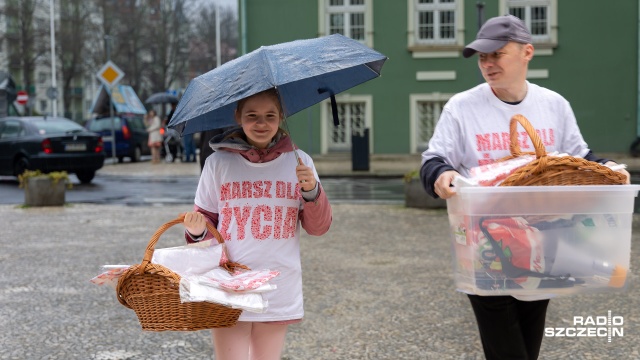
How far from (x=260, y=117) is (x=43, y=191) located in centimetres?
1111

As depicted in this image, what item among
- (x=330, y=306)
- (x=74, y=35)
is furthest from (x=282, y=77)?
(x=74, y=35)

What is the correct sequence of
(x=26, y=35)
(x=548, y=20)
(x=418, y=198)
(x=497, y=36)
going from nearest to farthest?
(x=497, y=36)
(x=418, y=198)
(x=548, y=20)
(x=26, y=35)

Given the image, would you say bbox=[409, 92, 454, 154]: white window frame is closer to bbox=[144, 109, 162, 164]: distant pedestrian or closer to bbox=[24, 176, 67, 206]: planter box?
bbox=[144, 109, 162, 164]: distant pedestrian

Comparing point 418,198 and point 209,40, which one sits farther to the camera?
point 209,40

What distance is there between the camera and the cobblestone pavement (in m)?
5.09

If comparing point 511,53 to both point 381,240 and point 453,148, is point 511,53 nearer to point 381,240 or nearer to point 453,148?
A: point 453,148

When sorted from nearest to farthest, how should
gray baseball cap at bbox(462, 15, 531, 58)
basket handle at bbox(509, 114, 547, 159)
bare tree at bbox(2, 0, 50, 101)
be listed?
basket handle at bbox(509, 114, 547, 159)
gray baseball cap at bbox(462, 15, 531, 58)
bare tree at bbox(2, 0, 50, 101)

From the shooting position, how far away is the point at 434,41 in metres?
26.5

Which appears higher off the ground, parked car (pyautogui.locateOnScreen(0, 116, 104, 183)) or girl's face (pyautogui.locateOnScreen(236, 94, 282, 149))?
girl's face (pyautogui.locateOnScreen(236, 94, 282, 149))

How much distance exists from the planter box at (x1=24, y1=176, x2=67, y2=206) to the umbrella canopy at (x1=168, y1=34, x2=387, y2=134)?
34.9ft

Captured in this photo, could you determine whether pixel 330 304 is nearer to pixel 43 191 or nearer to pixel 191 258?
pixel 191 258

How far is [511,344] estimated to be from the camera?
A: 11.3ft

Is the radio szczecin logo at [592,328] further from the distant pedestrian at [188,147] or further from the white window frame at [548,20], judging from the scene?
the distant pedestrian at [188,147]

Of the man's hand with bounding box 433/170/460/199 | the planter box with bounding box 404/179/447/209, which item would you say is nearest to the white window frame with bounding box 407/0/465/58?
the planter box with bounding box 404/179/447/209
